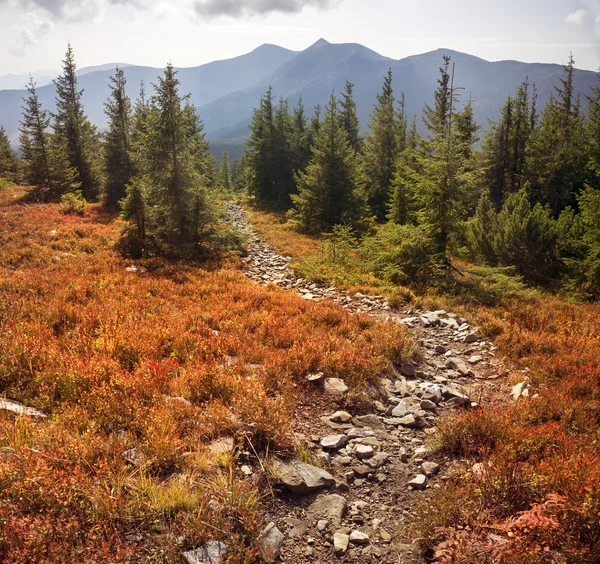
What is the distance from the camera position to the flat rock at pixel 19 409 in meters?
4.68

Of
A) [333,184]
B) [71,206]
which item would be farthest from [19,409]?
[333,184]

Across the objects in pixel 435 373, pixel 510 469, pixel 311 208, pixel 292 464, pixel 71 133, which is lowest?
pixel 435 373

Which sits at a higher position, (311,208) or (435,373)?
(311,208)

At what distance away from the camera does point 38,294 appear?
9359 mm

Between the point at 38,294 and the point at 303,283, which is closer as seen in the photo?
the point at 38,294

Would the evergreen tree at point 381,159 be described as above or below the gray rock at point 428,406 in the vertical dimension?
above

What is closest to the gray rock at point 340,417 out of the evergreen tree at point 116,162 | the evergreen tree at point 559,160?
the evergreen tree at point 116,162

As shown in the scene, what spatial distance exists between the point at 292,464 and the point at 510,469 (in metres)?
2.51

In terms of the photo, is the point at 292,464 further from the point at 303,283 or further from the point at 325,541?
the point at 303,283

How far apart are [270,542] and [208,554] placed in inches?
23.8

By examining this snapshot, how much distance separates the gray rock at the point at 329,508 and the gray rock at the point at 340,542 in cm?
17

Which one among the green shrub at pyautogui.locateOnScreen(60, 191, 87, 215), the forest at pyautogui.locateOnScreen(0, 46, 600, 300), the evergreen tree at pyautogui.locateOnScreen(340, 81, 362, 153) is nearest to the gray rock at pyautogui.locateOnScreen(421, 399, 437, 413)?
the forest at pyautogui.locateOnScreen(0, 46, 600, 300)

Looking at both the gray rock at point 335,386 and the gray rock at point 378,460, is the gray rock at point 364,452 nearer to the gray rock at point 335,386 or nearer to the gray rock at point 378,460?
the gray rock at point 378,460

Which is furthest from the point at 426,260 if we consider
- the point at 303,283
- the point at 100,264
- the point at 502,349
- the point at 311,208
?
the point at 311,208
